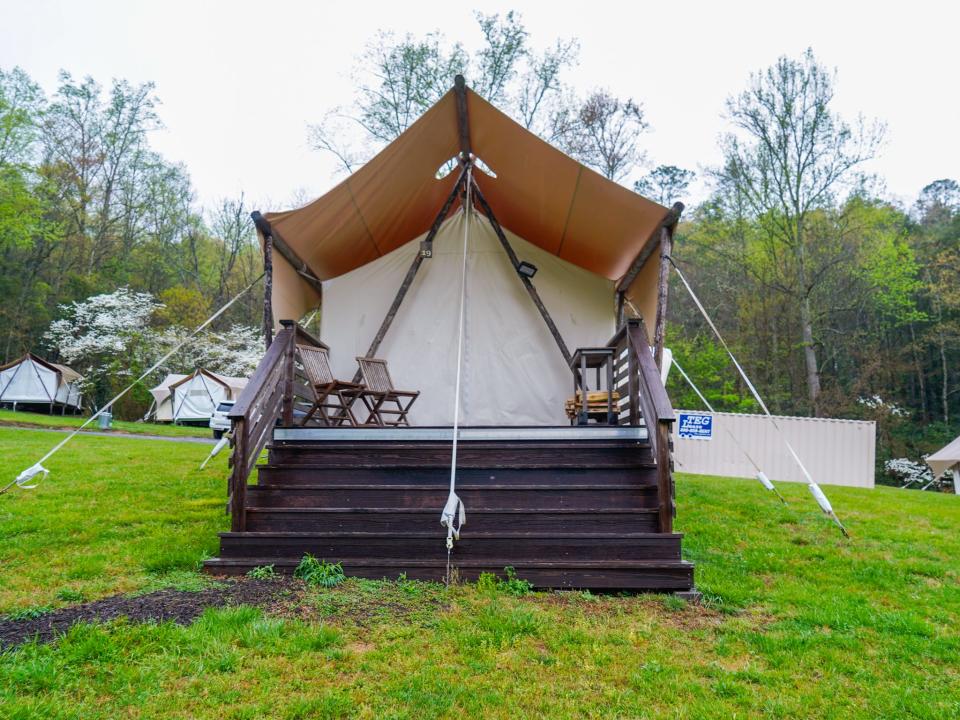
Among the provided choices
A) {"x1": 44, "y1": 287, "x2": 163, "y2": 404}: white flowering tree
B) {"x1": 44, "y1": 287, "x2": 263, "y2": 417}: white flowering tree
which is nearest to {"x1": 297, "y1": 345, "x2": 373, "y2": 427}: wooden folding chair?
{"x1": 44, "y1": 287, "x2": 263, "y2": 417}: white flowering tree

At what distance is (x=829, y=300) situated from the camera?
17.9 meters

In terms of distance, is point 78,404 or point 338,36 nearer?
point 338,36

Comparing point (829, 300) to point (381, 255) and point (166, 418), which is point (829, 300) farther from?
point (166, 418)

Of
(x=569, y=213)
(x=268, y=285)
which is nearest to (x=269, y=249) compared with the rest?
(x=268, y=285)

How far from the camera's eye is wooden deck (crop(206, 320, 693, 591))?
3.44 meters

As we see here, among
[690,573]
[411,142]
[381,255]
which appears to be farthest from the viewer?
[381,255]

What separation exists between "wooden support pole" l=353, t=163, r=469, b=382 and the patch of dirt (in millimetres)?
3140

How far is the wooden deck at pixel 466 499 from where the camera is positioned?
11.3ft

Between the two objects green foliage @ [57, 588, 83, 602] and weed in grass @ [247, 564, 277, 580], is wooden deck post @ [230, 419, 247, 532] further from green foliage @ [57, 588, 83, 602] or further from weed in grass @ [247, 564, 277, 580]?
green foliage @ [57, 588, 83, 602]

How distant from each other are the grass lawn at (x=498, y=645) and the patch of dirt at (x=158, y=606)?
0.36 feet

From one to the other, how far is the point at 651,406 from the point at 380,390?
2597mm

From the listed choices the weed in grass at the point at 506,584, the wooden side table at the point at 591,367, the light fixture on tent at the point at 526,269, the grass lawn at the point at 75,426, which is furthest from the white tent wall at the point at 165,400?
the weed in grass at the point at 506,584

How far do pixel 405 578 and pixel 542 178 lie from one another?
11.1 feet

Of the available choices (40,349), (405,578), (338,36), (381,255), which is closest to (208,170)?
(40,349)
